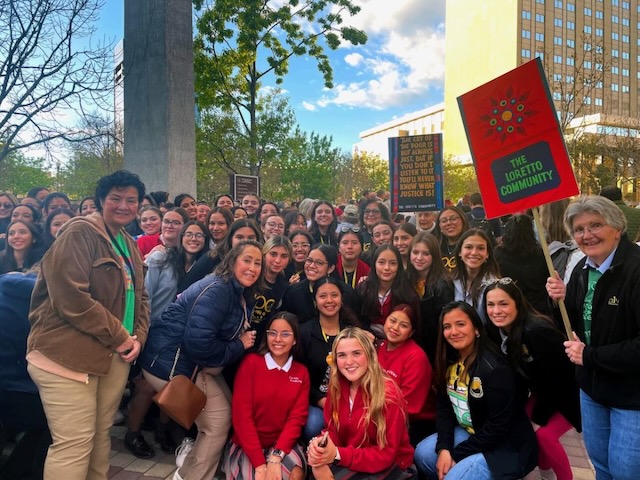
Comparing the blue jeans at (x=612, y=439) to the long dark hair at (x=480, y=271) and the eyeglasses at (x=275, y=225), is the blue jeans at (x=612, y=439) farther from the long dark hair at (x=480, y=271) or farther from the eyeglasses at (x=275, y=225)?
the eyeglasses at (x=275, y=225)

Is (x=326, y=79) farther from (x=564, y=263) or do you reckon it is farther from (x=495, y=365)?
(x=495, y=365)

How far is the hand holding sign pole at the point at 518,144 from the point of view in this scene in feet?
9.78

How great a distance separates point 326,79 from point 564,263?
1369 cm

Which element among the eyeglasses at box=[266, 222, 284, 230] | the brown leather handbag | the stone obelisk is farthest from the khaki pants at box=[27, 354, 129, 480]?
the stone obelisk

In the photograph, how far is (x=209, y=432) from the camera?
11.2 ft

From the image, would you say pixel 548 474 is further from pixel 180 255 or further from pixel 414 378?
pixel 180 255

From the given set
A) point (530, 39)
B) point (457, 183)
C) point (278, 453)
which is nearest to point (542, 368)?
point (278, 453)

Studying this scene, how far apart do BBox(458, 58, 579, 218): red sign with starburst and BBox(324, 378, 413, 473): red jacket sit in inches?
63.9

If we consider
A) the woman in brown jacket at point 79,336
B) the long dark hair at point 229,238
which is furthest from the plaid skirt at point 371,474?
the long dark hair at point 229,238

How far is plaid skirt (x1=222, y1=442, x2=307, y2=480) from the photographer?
318cm

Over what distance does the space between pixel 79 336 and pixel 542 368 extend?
3.11m

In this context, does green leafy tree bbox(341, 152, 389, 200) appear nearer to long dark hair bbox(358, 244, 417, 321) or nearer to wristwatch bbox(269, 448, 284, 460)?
long dark hair bbox(358, 244, 417, 321)

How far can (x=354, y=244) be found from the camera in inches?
186

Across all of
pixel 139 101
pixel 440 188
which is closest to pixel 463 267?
pixel 440 188
